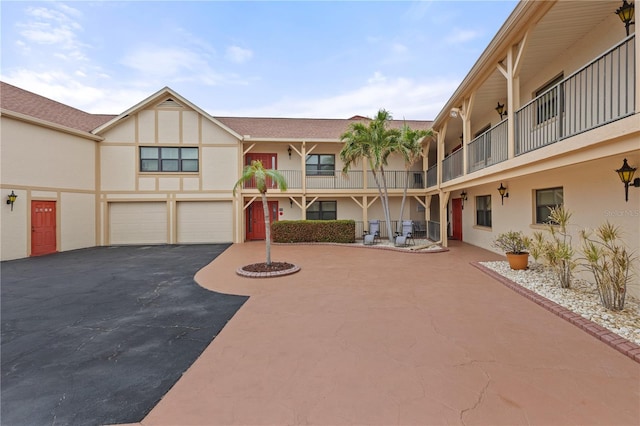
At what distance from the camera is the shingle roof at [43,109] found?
1137 centimetres

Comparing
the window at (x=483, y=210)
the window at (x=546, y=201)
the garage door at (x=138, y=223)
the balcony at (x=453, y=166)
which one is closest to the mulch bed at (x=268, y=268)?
the balcony at (x=453, y=166)

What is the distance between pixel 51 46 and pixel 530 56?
1633 cm

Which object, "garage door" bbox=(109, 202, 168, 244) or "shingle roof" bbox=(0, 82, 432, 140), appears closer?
"shingle roof" bbox=(0, 82, 432, 140)

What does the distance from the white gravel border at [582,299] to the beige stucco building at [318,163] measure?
0.89 m

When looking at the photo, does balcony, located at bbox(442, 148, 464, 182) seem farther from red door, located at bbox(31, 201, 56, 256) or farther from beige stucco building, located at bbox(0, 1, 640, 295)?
red door, located at bbox(31, 201, 56, 256)

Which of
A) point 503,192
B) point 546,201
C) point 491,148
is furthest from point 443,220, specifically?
point 491,148

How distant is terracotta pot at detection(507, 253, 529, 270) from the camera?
7117 millimetres

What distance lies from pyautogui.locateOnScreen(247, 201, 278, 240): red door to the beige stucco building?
62mm

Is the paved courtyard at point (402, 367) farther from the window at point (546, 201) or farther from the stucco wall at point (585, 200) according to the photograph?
the window at point (546, 201)

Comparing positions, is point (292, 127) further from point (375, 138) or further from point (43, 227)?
point (43, 227)

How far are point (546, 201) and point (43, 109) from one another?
2022 cm

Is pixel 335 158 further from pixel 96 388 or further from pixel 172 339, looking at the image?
pixel 96 388

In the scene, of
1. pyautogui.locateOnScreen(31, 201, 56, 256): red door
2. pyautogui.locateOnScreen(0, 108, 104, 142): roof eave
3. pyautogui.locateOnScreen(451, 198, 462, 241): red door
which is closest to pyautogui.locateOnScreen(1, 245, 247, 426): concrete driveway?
pyautogui.locateOnScreen(31, 201, 56, 256): red door

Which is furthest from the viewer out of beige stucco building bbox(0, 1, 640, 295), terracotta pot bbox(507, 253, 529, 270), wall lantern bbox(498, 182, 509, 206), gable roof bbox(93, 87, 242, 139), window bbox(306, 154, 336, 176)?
window bbox(306, 154, 336, 176)
